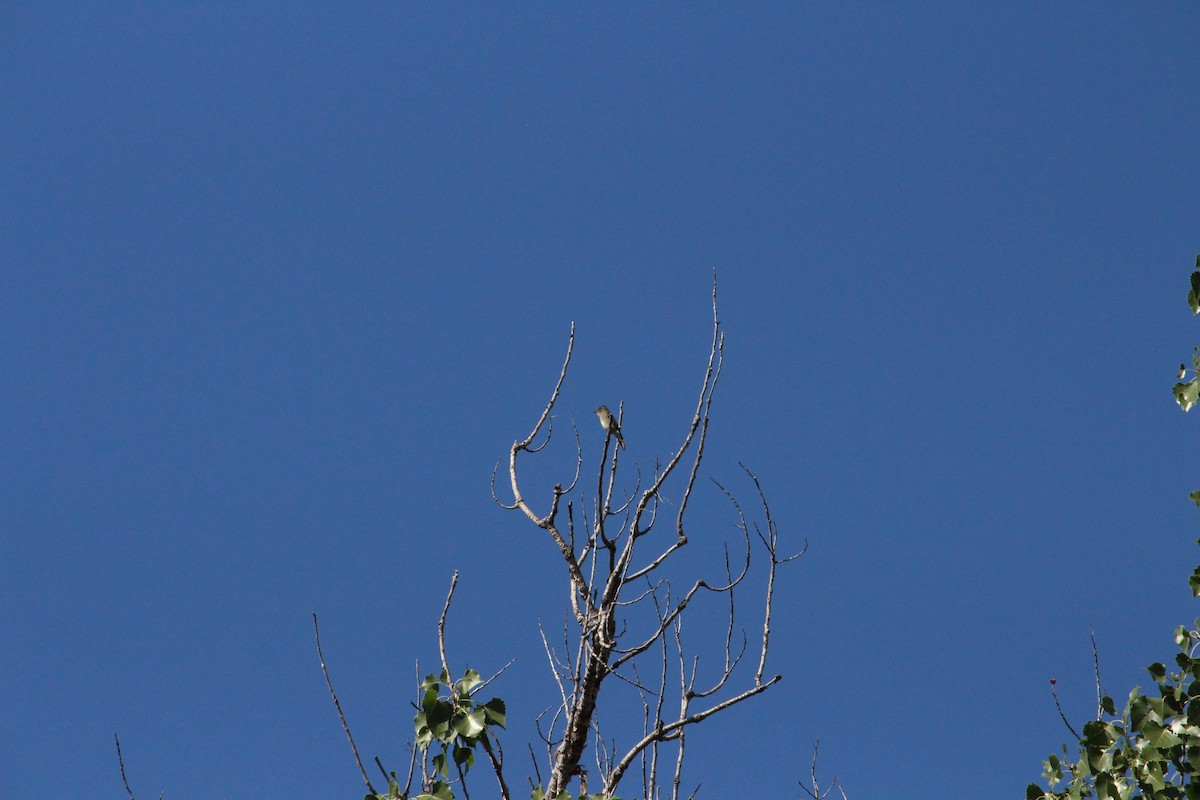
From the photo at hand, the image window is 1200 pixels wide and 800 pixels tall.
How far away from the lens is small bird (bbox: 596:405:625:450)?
3.76 metres

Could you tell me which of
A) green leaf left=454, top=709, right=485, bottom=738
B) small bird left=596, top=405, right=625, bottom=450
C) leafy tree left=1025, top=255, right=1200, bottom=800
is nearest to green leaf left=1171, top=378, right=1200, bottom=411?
leafy tree left=1025, top=255, right=1200, bottom=800

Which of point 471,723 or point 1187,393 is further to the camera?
point 1187,393

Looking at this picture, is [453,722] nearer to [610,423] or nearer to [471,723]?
[471,723]

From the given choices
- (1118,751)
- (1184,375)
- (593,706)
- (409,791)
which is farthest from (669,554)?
(1184,375)

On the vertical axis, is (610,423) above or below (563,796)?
above

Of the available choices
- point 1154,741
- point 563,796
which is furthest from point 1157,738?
point 563,796

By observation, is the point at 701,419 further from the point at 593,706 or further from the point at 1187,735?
the point at 1187,735

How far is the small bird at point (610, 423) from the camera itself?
3.76 m

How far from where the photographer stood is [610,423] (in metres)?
3.78

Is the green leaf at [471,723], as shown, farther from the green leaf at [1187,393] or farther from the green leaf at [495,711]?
the green leaf at [1187,393]

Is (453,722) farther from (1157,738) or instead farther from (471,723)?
(1157,738)

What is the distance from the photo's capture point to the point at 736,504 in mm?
3863

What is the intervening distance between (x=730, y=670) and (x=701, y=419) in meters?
0.97

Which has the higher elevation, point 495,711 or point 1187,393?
point 1187,393
